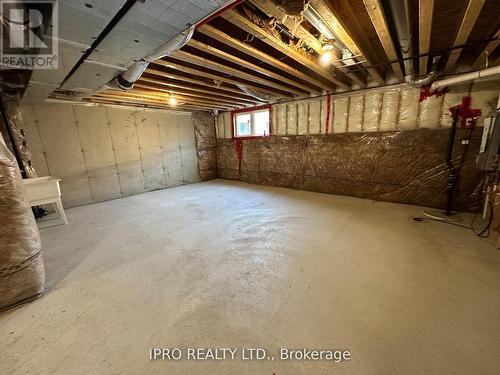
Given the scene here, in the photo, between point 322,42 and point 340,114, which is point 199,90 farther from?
point 340,114

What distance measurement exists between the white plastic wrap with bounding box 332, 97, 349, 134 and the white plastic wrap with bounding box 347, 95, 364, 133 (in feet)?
0.25

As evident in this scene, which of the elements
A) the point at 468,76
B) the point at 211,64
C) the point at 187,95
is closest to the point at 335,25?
the point at 211,64

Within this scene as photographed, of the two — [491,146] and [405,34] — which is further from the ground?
[405,34]

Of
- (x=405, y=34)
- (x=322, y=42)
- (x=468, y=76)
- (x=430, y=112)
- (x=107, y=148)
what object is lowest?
(x=107, y=148)

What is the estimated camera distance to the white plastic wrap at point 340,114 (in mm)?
3910

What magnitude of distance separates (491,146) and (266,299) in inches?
Result: 119

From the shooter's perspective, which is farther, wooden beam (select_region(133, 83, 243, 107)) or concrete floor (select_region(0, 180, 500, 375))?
wooden beam (select_region(133, 83, 243, 107))

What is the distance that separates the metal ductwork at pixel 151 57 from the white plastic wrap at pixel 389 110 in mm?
3452

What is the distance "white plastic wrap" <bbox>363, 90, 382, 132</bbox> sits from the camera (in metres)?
3.56

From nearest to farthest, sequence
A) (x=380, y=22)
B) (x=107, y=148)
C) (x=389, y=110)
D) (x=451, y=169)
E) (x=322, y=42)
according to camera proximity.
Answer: (x=380, y=22)
(x=322, y=42)
(x=451, y=169)
(x=389, y=110)
(x=107, y=148)

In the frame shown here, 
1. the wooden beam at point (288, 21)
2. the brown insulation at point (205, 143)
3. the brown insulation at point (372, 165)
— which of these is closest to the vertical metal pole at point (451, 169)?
the brown insulation at point (372, 165)

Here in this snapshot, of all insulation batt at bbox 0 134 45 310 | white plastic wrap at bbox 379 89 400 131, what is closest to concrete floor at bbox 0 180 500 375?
insulation batt at bbox 0 134 45 310

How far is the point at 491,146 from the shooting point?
229 centimetres

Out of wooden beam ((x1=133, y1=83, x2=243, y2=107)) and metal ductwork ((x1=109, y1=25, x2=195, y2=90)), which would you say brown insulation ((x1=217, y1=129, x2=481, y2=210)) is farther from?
metal ductwork ((x1=109, y1=25, x2=195, y2=90))
